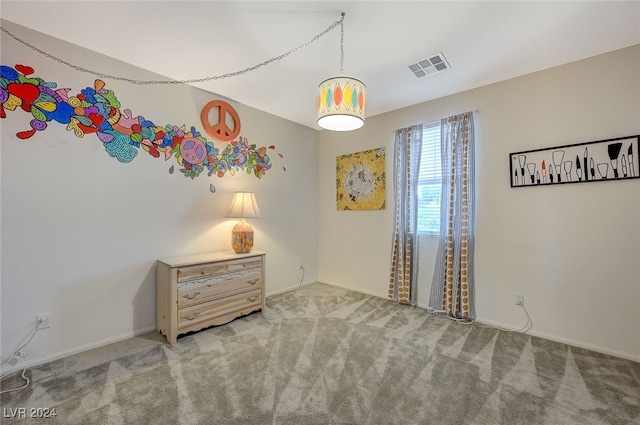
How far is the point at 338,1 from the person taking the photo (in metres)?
1.79

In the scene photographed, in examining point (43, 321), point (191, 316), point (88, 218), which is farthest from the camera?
point (191, 316)

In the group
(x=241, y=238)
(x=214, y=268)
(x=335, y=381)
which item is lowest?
(x=335, y=381)

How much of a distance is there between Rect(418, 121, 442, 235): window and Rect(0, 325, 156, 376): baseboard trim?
3.23m

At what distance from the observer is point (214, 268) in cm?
265

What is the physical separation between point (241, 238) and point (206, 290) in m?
0.67

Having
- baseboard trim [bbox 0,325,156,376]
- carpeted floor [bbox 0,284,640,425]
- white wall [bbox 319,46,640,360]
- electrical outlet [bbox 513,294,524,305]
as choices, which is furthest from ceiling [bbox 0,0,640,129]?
carpeted floor [bbox 0,284,640,425]

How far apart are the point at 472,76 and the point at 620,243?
6.47 ft

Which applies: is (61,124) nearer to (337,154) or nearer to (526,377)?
(337,154)

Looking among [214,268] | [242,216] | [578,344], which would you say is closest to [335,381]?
[214,268]

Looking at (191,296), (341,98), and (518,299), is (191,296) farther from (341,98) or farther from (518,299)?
(518,299)

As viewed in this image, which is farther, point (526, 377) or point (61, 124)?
point (61, 124)

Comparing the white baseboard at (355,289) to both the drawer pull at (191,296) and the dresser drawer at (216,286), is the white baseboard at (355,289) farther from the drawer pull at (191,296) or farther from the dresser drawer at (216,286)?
the drawer pull at (191,296)

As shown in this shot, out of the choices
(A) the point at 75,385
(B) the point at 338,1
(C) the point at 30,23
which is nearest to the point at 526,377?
Answer: (B) the point at 338,1

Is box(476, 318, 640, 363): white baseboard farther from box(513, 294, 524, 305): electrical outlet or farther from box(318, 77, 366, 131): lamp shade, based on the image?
box(318, 77, 366, 131): lamp shade
